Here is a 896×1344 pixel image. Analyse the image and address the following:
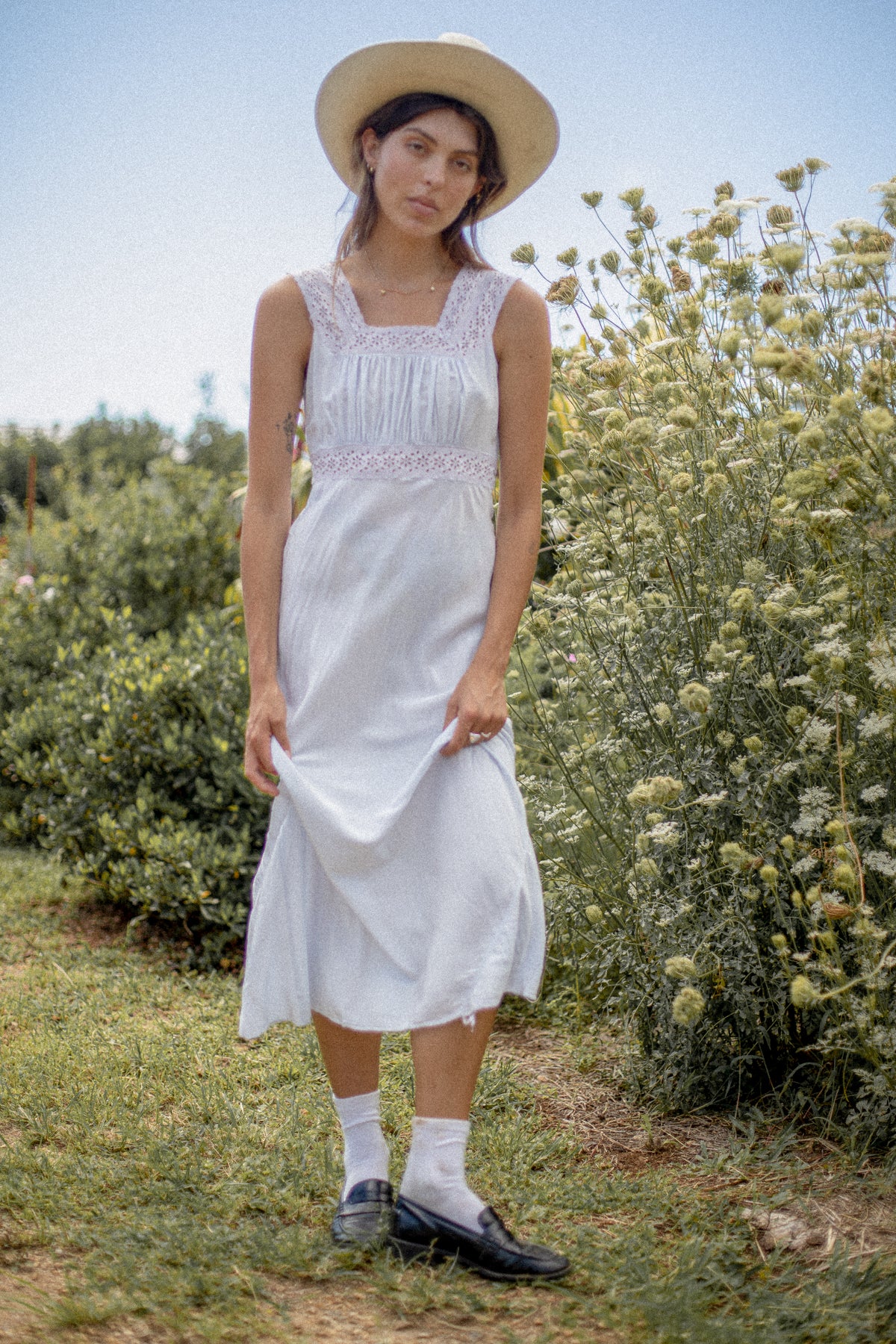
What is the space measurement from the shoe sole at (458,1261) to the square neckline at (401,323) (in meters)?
1.45

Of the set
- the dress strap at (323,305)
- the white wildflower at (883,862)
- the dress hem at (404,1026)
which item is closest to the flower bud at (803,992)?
the white wildflower at (883,862)

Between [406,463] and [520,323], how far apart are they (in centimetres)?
31

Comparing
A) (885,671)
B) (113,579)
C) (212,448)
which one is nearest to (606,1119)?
(885,671)

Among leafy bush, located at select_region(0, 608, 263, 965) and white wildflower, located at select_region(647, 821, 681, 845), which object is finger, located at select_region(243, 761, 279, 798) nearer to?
white wildflower, located at select_region(647, 821, 681, 845)

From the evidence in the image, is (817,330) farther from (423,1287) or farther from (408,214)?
(423,1287)

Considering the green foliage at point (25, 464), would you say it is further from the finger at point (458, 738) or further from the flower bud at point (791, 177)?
the finger at point (458, 738)

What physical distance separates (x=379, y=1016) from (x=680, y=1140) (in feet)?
2.75

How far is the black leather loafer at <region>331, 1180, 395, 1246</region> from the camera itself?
2.01m

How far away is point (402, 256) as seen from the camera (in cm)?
222

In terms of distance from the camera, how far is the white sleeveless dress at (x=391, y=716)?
1.98m

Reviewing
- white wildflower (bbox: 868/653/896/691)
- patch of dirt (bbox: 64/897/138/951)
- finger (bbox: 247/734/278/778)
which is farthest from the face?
patch of dirt (bbox: 64/897/138/951)

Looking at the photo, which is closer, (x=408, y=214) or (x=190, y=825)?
(x=408, y=214)

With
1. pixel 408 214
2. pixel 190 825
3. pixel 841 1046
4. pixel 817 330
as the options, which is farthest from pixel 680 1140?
pixel 190 825

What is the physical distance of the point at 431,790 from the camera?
202cm
